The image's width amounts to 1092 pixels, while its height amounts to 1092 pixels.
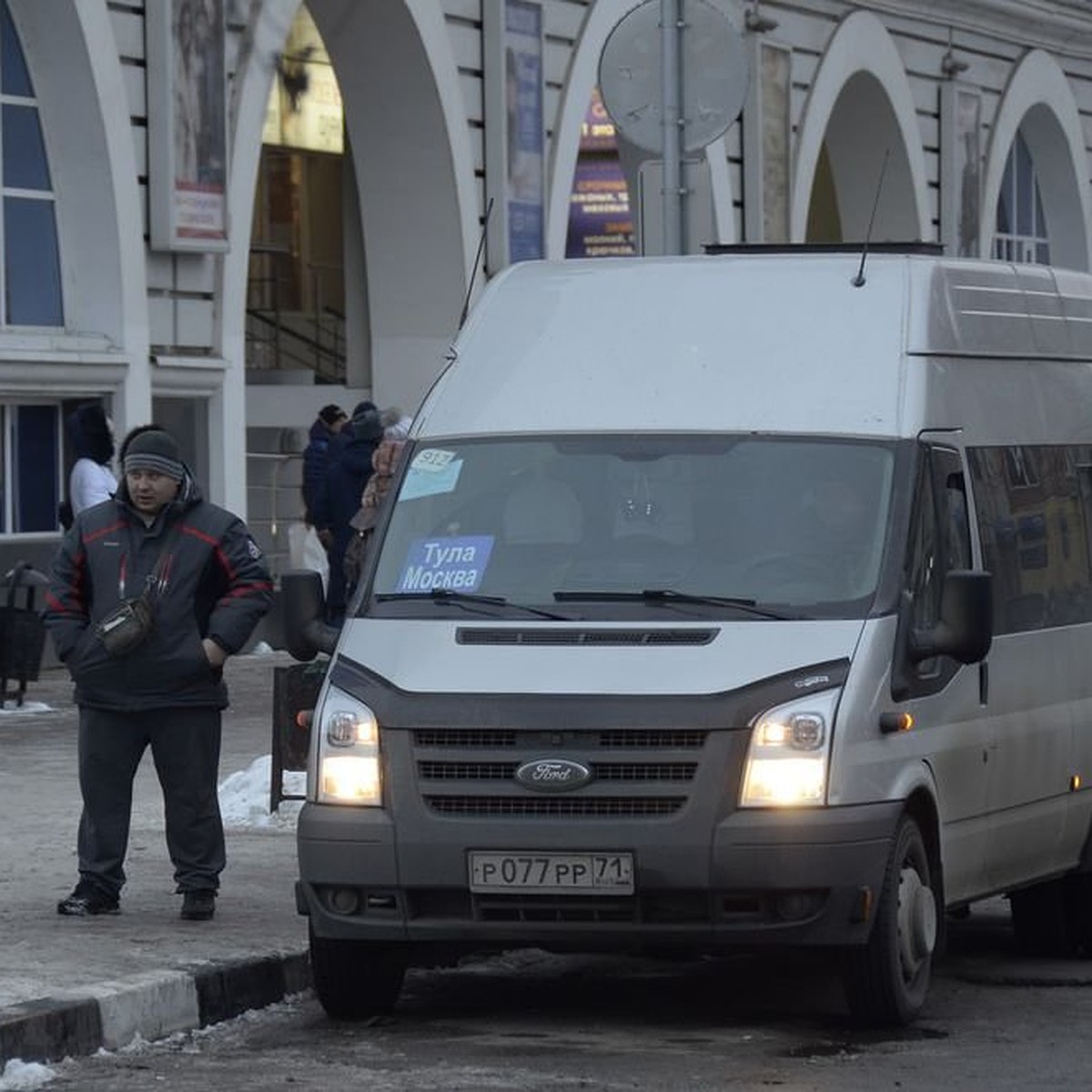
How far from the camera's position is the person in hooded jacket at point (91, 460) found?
19.8m

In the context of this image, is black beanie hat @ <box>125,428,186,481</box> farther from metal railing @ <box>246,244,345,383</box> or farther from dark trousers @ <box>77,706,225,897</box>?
metal railing @ <box>246,244,345,383</box>

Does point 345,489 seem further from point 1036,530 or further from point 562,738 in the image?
point 562,738

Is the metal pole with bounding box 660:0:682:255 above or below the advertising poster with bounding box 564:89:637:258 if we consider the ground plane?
below

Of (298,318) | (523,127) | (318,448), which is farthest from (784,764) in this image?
(298,318)

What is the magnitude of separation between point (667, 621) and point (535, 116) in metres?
18.3

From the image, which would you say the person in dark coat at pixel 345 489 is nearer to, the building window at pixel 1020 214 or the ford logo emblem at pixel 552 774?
the ford logo emblem at pixel 552 774

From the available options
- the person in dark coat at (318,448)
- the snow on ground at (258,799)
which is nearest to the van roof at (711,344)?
the snow on ground at (258,799)

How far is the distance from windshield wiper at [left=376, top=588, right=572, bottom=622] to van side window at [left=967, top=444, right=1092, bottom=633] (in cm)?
163

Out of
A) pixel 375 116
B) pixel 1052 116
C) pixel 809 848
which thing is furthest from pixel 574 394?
pixel 1052 116

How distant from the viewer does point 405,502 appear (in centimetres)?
1043

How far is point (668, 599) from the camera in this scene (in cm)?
974

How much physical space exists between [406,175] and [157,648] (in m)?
15.8

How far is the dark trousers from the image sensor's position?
11250 millimetres

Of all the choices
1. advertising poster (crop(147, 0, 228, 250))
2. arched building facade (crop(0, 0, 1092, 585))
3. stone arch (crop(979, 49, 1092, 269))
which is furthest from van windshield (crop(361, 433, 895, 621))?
stone arch (crop(979, 49, 1092, 269))
